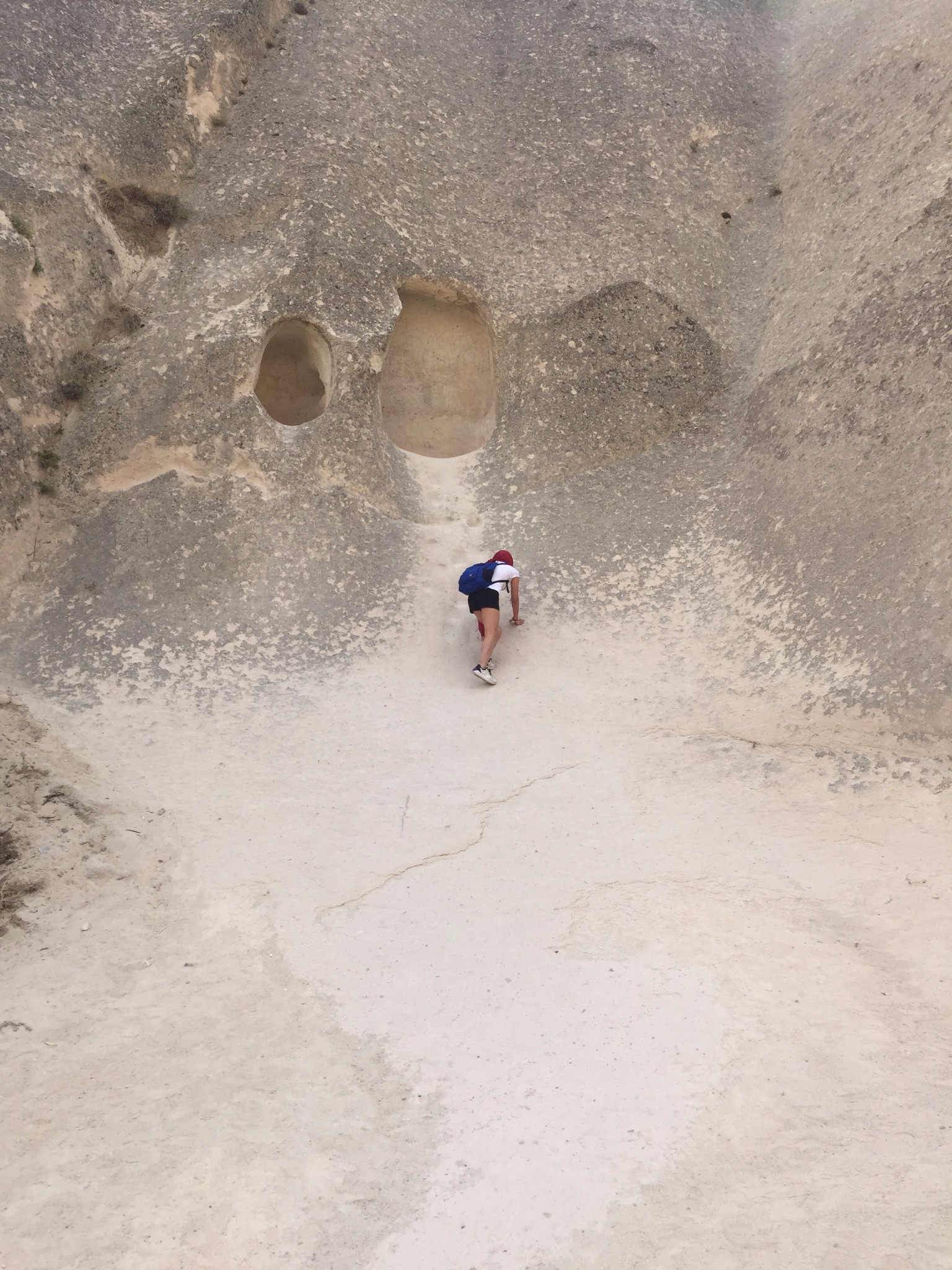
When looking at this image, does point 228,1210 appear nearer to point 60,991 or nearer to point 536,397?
point 60,991

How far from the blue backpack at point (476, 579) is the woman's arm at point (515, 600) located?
20cm

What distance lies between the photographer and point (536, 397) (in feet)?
32.1

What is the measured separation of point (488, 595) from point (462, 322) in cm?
398

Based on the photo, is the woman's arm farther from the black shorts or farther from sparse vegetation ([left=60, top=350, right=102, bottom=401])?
sparse vegetation ([left=60, top=350, right=102, bottom=401])

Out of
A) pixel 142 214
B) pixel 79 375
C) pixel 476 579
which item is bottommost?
pixel 476 579

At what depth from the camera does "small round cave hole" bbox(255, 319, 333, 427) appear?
9.61m

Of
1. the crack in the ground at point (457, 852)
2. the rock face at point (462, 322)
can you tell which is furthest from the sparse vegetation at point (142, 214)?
the crack in the ground at point (457, 852)

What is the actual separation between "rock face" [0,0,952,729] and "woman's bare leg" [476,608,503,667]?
86 cm

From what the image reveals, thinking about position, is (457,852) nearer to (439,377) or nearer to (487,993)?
(487,993)

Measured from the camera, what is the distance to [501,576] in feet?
26.2

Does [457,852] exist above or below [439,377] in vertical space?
below

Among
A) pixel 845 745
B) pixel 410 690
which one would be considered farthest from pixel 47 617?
pixel 845 745

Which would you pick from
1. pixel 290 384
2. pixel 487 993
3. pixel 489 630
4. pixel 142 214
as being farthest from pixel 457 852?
pixel 142 214

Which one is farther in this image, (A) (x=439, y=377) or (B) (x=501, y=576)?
(A) (x=439, y=377)
